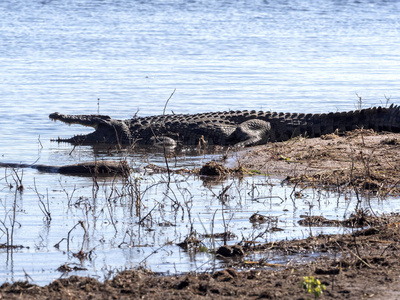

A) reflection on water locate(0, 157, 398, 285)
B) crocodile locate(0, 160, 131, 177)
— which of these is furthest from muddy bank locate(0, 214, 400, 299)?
crocodile locate(0, 160, 131, 177)

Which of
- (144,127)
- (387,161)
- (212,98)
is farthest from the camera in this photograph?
(212,98)

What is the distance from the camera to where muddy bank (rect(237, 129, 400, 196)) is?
256 inches

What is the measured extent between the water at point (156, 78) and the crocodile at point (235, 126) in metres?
0.78

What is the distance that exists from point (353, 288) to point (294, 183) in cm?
315

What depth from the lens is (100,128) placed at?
10953mm

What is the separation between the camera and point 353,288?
3.72 metres

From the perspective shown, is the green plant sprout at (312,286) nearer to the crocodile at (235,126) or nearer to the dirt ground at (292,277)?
the dirt ground at (292,277)

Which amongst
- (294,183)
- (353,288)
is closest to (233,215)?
(294,183)

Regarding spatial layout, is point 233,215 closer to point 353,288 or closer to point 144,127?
point 353,288

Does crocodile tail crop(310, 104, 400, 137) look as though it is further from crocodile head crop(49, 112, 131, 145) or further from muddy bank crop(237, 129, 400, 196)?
crocodile head crop(49, 112, 131, 145)

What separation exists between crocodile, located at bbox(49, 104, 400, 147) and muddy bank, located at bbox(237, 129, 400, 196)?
40 cm

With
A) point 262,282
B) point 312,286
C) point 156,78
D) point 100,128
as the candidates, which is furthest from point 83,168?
point 156,78

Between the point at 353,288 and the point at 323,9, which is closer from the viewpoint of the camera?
the point at 353,288

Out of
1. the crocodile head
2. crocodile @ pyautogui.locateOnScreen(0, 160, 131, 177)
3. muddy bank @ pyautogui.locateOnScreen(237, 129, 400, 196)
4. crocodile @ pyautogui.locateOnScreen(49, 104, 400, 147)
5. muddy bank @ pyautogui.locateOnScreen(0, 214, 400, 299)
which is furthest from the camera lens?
the crocodile head
